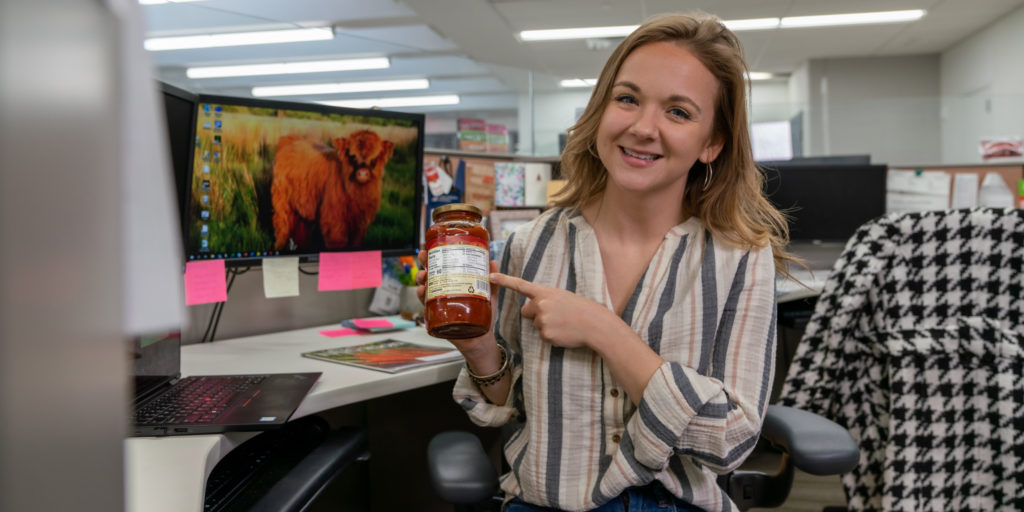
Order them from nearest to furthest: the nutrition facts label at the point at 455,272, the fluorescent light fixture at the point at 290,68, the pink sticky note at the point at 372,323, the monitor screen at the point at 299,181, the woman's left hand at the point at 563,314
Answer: the nutrition facts label at the point at 455,272 → the woman's left hand at the point at 563,314 → the monitor screen at the point at 299,181 → the pink sticky note at the point at 372,323 → the fluorescent light fixture at the point at 290,68

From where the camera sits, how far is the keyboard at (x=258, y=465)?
0.89 metres

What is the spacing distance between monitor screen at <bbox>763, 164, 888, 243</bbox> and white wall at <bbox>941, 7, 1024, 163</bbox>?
11.9ft

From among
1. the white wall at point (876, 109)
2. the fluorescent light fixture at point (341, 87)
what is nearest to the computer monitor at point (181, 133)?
the white wall at point (876, 109)

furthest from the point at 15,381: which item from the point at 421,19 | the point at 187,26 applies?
the point at 187,26

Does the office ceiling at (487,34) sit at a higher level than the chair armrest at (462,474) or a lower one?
higher

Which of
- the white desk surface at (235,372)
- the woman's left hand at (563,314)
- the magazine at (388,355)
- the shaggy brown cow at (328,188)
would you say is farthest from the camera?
the shaggy brown cow at (328,188)

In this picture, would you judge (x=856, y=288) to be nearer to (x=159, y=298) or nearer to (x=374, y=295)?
(x=374, y=295)

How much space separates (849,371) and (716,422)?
703 mm

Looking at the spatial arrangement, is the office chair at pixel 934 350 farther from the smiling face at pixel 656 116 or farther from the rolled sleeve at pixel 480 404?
the rolled sleeve at pixel 480 404

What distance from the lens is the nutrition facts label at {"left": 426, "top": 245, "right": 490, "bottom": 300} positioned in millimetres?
767

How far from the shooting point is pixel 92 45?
0.46ft

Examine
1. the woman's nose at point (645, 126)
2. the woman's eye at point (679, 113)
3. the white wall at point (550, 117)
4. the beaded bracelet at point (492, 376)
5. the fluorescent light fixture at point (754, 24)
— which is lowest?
the beaded bracelet at point (492, 376)

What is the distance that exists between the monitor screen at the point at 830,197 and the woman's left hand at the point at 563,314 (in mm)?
1888

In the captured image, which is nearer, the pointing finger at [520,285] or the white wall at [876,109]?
the pointing finger at [520,285]
